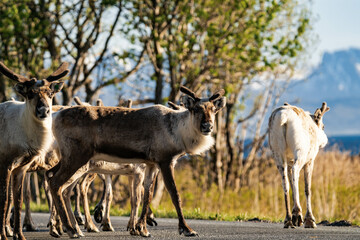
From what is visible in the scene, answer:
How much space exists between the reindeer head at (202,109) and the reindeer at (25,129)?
1.98m

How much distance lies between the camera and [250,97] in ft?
91.6

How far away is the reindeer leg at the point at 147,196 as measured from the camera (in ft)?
36.0

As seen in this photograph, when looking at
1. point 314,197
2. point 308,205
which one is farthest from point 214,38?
point 308,205

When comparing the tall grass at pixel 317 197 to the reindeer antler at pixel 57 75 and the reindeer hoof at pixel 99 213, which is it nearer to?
the reindeer hoof at pixel 99 213

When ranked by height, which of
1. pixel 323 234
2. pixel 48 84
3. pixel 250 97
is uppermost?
pixel 250 97

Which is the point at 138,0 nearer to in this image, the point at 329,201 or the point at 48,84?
the point at 329,201

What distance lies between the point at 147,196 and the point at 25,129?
7.34 ft

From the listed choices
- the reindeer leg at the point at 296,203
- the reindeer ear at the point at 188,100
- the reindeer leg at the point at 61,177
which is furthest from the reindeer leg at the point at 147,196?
the reindeer leg at the point at 296,203

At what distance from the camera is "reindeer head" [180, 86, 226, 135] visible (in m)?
10.9

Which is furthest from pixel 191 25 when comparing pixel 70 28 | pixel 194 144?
pixel 194 144

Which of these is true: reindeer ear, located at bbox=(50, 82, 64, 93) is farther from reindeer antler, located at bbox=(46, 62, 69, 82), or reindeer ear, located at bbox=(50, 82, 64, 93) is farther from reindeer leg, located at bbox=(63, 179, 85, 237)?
reindeer leg, located at bbox=(63, 179, 85, 237)

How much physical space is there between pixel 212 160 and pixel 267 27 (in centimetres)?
597

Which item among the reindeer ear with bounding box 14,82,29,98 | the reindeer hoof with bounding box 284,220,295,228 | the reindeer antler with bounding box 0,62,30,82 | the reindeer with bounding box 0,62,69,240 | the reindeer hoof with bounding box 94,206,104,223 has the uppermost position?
the reindeer antler with bounding box 0,62,30,82

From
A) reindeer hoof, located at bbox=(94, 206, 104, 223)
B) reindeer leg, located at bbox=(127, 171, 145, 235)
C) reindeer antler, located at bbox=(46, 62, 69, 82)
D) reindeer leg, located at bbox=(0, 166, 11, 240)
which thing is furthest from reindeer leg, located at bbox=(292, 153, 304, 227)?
reindeer leg, located at bbox=(0, 166, 11, 240)
